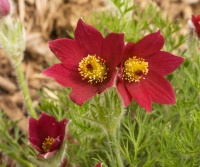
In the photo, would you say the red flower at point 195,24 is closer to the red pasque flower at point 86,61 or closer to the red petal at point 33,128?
the red pasque flower at point 86,61

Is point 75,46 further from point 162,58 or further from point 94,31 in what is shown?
point 162,58

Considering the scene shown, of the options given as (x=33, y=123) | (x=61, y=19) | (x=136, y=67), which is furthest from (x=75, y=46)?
(x=61, y=19)

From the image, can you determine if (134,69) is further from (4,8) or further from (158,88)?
(4,8)

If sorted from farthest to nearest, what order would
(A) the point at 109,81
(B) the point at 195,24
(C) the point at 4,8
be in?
(C) the point at 4,8
(B) the point at 195,24
(A) the point at 109,81

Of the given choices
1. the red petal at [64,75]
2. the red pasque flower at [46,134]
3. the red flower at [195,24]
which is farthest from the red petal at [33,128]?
the red flower at [195,24]

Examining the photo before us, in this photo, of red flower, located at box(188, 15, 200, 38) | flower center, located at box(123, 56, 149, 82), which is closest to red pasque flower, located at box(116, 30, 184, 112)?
flower center, located at box(123, 56, 149, 82)

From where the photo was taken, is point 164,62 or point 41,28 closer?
point 164,62

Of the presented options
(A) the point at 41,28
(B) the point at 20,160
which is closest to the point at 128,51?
(B) the point at 20,160
